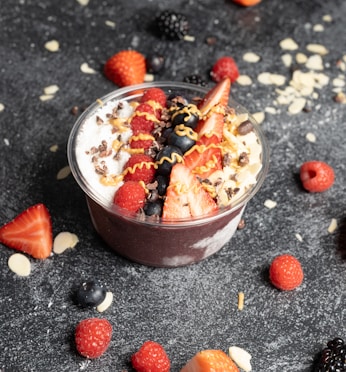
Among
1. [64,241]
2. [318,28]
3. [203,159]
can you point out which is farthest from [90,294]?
[318,28]

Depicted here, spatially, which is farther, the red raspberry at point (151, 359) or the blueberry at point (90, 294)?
the blueberry at point (90, 294)

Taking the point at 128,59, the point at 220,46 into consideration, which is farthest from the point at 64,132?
the point at 220,46

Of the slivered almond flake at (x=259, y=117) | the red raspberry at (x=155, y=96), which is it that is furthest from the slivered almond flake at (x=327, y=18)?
the red raspberry at (x=155, y=96)

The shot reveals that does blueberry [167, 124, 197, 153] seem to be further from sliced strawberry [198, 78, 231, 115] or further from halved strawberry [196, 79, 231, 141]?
sliced strawberry [198, 78, 231, 115]

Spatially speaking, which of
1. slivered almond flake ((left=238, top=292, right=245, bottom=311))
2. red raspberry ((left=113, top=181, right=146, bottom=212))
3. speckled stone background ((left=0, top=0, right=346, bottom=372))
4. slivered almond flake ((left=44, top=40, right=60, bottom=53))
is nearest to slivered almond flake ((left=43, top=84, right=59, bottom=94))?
speckled stone background ((left=0, top=0, right=346, bottom=372))

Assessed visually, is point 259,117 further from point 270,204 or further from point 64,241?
point 64,241

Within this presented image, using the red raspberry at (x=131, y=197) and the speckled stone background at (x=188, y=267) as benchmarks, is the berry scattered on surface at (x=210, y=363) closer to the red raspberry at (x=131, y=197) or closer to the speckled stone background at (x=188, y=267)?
the speckled stone background at (x=188, y=267)
